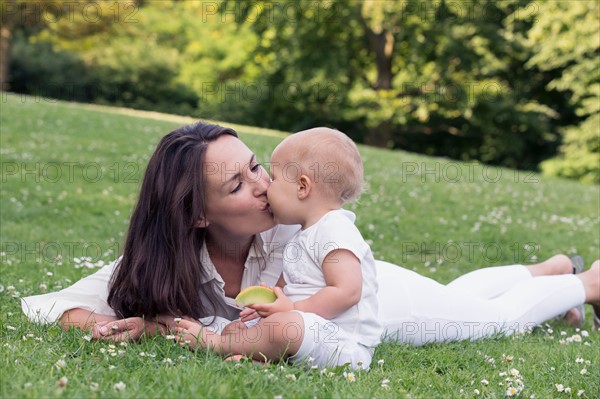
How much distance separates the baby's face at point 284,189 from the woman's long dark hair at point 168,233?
385mm

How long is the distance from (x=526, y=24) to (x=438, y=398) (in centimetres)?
2767

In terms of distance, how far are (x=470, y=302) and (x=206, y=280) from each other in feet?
5.86

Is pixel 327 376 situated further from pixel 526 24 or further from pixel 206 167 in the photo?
pixel 526 24

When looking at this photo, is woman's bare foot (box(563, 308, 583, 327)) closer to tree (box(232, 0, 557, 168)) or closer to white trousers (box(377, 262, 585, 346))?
white trousers (box(377, 262, 585, 346))

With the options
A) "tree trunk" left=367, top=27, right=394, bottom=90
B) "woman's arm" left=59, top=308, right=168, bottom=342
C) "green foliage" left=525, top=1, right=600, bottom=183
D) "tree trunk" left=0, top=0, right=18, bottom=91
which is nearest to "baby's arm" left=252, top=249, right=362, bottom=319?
"woman's arm" left=59, top=308, right=168, bottom=342

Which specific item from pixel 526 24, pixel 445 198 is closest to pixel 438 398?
pixel 445 198

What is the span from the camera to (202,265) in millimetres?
3875

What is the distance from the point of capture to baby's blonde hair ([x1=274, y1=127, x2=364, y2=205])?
3453mm

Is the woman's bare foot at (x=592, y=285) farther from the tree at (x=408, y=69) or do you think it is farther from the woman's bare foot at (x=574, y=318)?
the tree at (x=408, y=69)

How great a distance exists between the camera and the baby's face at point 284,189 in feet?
11.5

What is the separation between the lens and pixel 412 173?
13008 mm

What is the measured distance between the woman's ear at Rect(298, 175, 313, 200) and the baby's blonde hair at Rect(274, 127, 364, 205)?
0.09 ft

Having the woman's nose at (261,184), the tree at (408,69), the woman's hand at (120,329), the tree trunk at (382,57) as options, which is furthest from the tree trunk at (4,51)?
the woman's nose at (261,184)

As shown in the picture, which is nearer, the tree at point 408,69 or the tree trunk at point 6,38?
the tree at point 408,69
